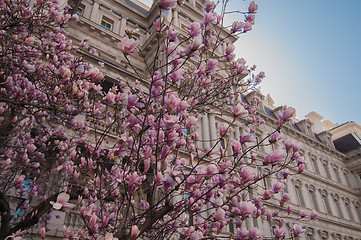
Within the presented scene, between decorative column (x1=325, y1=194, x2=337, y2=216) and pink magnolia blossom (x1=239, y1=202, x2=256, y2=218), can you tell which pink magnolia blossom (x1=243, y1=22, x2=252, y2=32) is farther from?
decorative column (x1=325, y1=194, x2=337, y2=216)

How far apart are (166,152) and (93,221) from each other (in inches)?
49.0

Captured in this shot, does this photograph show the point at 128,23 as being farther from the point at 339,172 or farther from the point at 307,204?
the point at 339,172

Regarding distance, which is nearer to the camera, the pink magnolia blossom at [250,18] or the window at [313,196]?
the pink magnolia blossom at [250,18]

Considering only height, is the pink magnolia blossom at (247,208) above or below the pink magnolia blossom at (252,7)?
below

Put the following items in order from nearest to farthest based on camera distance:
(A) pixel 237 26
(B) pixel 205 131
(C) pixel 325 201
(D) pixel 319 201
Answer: (A) pixel 237 26 → (B) pixel 205 131 → (D) pixel 319 201 → (C) pixel 325 201

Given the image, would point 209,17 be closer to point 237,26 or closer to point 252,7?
point 237,26

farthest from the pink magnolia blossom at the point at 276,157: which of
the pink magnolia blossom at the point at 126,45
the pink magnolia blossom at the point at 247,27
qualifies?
the pink magnolia blossom at the point at 247,27

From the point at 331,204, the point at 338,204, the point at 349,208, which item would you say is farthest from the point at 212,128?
the point at 349,208

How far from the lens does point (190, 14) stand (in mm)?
19516

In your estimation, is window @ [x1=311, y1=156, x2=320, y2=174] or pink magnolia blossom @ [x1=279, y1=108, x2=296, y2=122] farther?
window @ [x1=311, y1=156, x2=320, y2=174]

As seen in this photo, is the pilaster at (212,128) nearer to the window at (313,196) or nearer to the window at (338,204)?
the window at (313,196)

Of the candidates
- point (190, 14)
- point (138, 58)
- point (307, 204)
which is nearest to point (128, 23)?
point (138, 58)

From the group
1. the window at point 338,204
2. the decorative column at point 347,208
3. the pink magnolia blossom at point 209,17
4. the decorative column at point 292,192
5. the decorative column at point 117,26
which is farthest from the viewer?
the decorative column at point 347,208

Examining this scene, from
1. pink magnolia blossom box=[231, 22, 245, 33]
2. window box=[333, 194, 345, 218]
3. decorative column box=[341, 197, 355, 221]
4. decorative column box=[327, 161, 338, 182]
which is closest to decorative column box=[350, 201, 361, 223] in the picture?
decorative column box=[341, 197, 355, 221]
